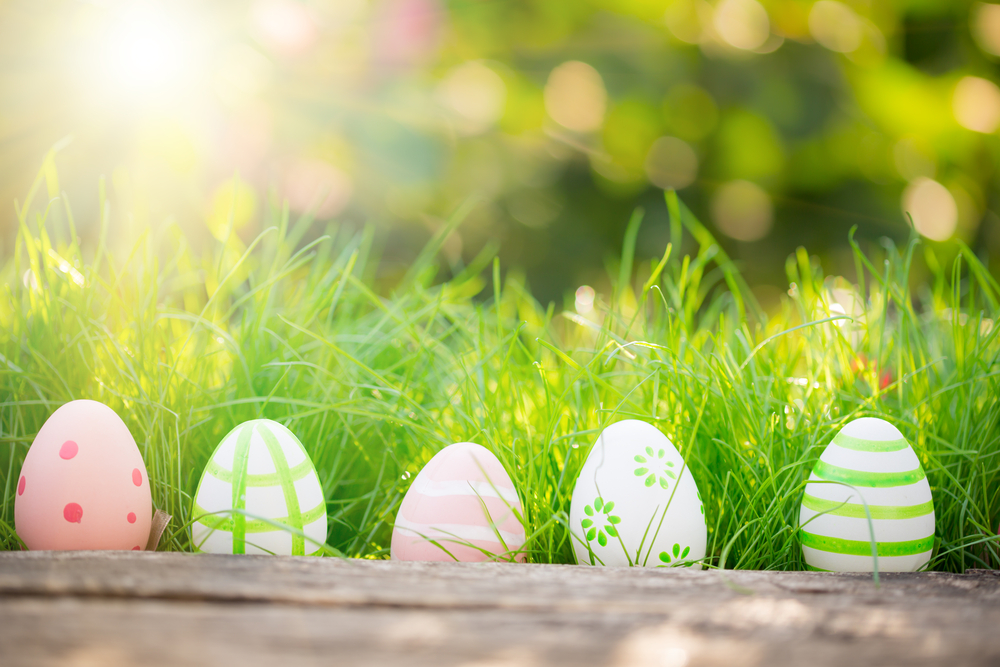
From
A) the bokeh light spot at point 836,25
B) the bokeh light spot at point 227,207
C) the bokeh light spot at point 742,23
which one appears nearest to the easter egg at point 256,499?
the bokeh light spot at point 227,207

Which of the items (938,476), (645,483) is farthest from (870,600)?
(938,476)

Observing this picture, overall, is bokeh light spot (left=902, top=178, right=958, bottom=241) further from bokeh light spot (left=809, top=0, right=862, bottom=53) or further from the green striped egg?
the green striped egg

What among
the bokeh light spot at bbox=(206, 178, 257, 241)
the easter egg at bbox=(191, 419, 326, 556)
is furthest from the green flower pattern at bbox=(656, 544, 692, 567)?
the bokeh light spot at bbox=(206, 178, 257, 241)

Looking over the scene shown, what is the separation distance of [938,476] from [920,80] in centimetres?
207

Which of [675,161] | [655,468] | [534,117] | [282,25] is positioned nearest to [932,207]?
[675,161]

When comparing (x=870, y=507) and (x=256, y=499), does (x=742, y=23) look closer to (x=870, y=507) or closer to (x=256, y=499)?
(x=870, y=507)

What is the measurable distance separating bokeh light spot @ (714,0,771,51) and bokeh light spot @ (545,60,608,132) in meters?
0.51

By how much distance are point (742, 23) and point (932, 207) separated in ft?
3.32

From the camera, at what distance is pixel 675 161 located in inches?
114

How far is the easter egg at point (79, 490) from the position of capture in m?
0.73

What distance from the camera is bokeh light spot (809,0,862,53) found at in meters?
2.46

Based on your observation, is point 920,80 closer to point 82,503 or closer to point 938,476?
point 938,476

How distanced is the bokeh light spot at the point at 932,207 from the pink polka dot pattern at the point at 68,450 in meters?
2.68

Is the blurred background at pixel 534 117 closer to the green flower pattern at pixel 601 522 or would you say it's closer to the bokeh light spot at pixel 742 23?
the bokeh light spot at pixel 742 23
